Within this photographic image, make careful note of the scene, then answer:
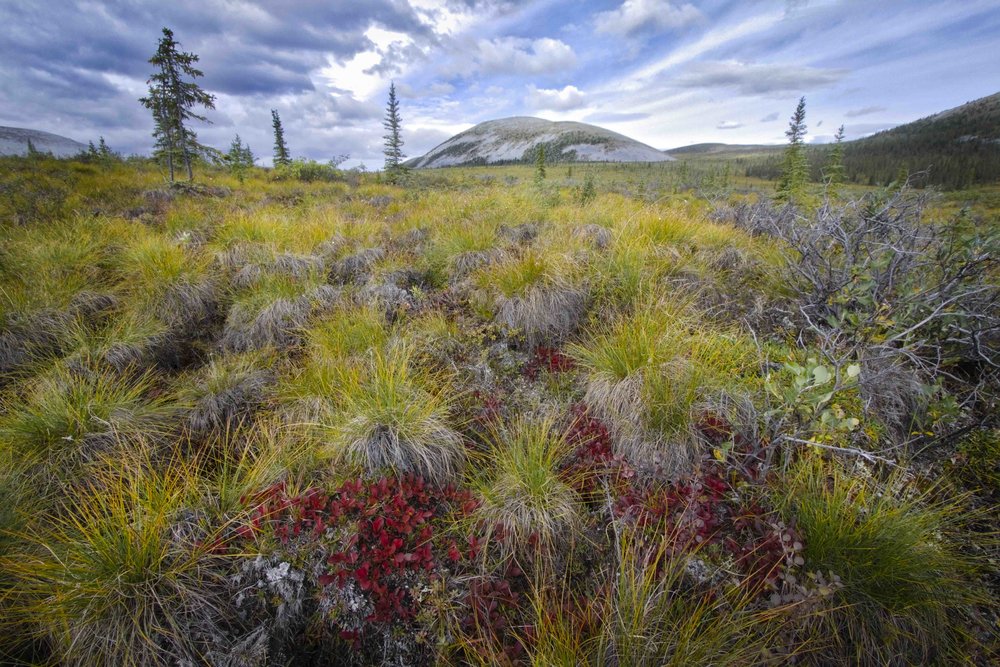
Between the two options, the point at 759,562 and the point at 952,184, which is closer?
the point at 759,562

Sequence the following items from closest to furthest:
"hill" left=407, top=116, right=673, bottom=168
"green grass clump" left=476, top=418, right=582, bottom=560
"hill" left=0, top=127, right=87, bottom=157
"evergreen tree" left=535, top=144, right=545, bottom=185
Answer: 1. "green grass clump" left=476, top=418, right=582, bottom=560
2. "evergreen tree" left=535, top=144, right=545, bottom=185
3. "hill" left=0, top=127, right=87, bottom=157
4. "hill" left=407, top=116, right=673, bottom=168

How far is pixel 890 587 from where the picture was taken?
6.63 ft

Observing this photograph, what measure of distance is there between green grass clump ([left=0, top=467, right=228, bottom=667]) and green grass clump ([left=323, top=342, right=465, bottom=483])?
105cm

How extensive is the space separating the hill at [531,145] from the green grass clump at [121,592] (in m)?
108

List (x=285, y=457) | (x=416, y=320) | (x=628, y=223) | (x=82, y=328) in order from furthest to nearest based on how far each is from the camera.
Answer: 1. (x=628, y=223)
2. (x=416, y=320)
3. (x=82, y=328)
4. (x=285, y=457)

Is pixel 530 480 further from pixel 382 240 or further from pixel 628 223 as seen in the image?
pixel 382 240

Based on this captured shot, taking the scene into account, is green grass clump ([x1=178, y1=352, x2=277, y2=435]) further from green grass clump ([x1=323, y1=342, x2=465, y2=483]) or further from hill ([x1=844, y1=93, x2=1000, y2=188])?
hill ([x1=844, y1=93, x2=1000, y2=188])

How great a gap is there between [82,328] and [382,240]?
478 centimetres

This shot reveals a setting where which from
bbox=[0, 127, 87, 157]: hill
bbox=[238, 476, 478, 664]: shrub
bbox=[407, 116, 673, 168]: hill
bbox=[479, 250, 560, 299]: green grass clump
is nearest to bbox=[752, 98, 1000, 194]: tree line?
bbox=[479, 250, 560, 299]: green grass clump

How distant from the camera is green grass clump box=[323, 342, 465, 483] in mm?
3008

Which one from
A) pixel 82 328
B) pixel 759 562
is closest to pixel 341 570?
pixel 759 562

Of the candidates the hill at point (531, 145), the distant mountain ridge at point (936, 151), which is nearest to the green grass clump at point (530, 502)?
the distant mountain ridge at point (936, 151)

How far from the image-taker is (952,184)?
180 feet

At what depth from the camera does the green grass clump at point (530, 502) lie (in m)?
2.56
